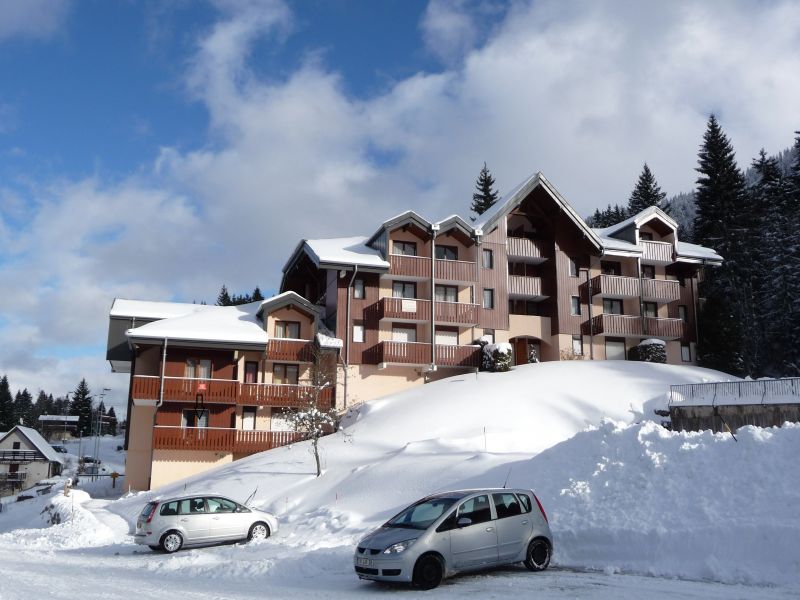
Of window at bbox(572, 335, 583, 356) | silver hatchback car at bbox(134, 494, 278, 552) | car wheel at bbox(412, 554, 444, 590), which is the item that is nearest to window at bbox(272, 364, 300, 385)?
window at bbox(572, 335, 583, 356)

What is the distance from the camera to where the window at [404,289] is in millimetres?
44656

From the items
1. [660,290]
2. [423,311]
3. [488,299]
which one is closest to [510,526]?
[423,311]

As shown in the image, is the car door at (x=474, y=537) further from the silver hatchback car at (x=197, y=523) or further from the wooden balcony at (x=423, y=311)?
the wooden balcony at (x=423, y=311)

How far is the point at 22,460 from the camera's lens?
87062mm

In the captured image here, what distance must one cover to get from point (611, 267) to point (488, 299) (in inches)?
388

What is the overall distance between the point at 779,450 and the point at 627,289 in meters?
34.3

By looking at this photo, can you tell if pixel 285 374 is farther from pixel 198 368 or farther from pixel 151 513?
pixel 151 513

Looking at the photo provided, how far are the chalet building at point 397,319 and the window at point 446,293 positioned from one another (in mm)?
88

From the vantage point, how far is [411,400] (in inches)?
1453

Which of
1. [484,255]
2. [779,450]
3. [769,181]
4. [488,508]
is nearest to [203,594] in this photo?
[488,508]

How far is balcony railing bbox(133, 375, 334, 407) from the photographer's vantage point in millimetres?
37281

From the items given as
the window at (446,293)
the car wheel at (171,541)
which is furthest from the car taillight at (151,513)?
the window at (446,293)

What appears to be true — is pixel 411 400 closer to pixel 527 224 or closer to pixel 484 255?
pixel 484 255

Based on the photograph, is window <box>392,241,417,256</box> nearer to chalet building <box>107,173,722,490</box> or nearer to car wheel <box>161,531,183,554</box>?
chalet building <box>107,173,722,490</box>
